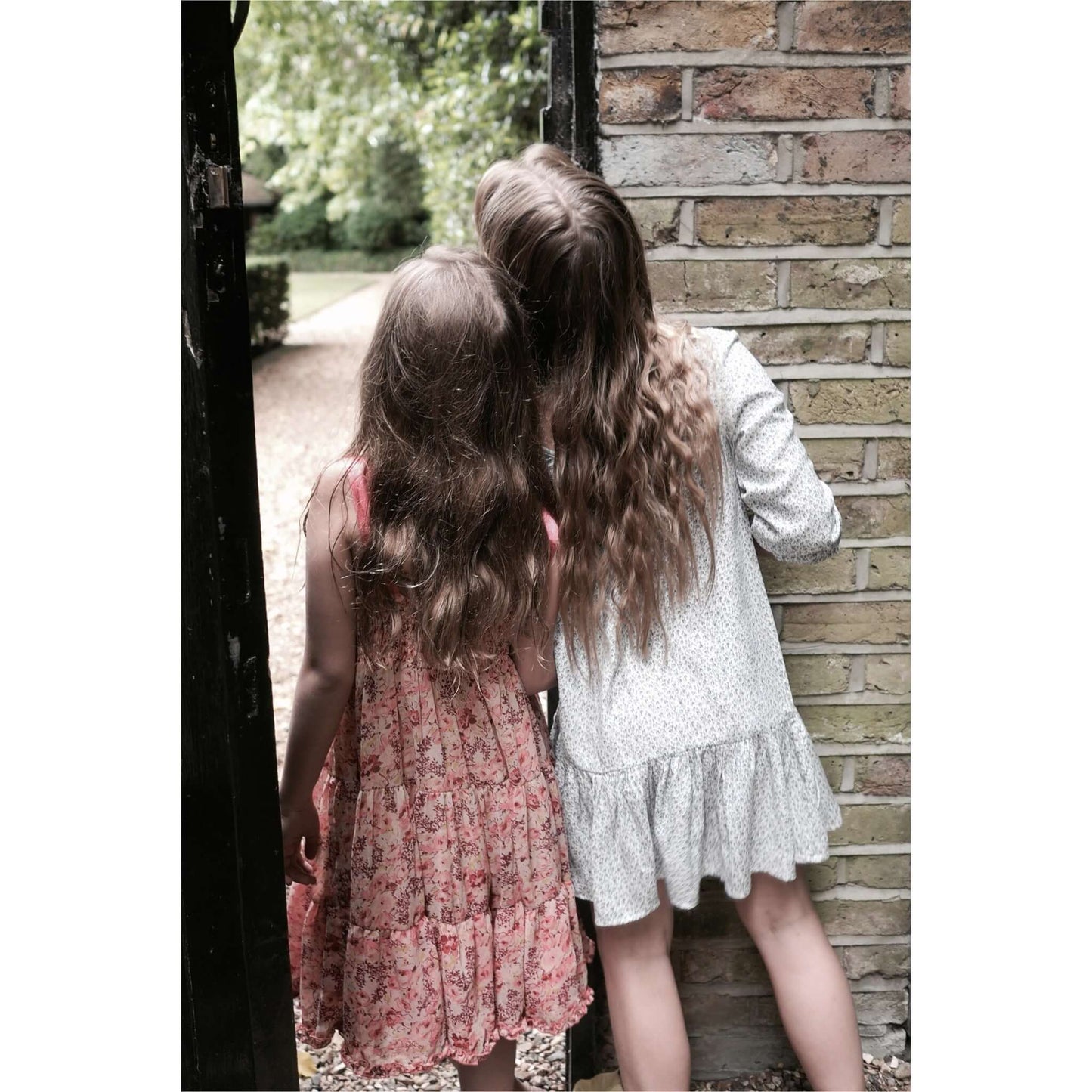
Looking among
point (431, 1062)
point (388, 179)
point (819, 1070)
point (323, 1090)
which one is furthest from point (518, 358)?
point (388, 179)

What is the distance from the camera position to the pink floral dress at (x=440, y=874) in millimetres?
1688

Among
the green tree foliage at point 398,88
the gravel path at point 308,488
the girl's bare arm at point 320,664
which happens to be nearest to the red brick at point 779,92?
the gravel path at point 308,488

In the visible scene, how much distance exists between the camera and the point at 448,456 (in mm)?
1544

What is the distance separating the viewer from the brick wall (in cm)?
184

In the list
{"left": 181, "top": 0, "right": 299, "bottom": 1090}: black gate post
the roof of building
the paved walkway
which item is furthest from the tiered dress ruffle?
the roof of building

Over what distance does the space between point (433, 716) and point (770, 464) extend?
0.67 m

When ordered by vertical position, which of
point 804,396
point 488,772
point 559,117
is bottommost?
point 488,772

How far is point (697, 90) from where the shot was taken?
185 cm

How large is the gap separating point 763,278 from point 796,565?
55cm

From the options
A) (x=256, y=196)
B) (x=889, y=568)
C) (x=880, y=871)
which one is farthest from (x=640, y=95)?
(x=256, y=196)

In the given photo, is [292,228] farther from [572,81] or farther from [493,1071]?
[493,1071]

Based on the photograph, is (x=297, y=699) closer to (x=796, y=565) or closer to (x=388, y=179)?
(x=796, y=565)

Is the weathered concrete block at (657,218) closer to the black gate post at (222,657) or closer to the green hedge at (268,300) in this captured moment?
the black gate post at (222,657)

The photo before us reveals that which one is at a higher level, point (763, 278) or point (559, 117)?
point (559, 117)
